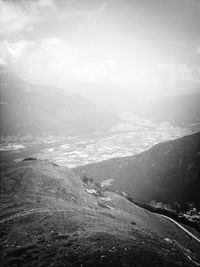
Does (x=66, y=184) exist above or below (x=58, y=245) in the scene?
below

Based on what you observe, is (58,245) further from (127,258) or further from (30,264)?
(127,258)

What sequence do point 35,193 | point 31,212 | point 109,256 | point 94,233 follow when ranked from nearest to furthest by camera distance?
point 109,256 → point 94,233 → point 31,212 → point 35,193

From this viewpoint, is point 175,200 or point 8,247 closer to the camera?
point 8,247

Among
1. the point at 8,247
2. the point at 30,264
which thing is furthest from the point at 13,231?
the point at 30,264

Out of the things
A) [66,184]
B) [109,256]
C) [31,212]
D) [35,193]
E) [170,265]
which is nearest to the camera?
[109,256]

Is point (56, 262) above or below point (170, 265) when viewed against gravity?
above

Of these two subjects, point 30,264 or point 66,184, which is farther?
point 66,184

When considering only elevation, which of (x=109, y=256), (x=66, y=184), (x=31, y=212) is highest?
(x=109, y=256)

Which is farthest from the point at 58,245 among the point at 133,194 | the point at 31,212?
the point at 133,194

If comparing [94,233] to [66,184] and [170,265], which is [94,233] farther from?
[66,184]
